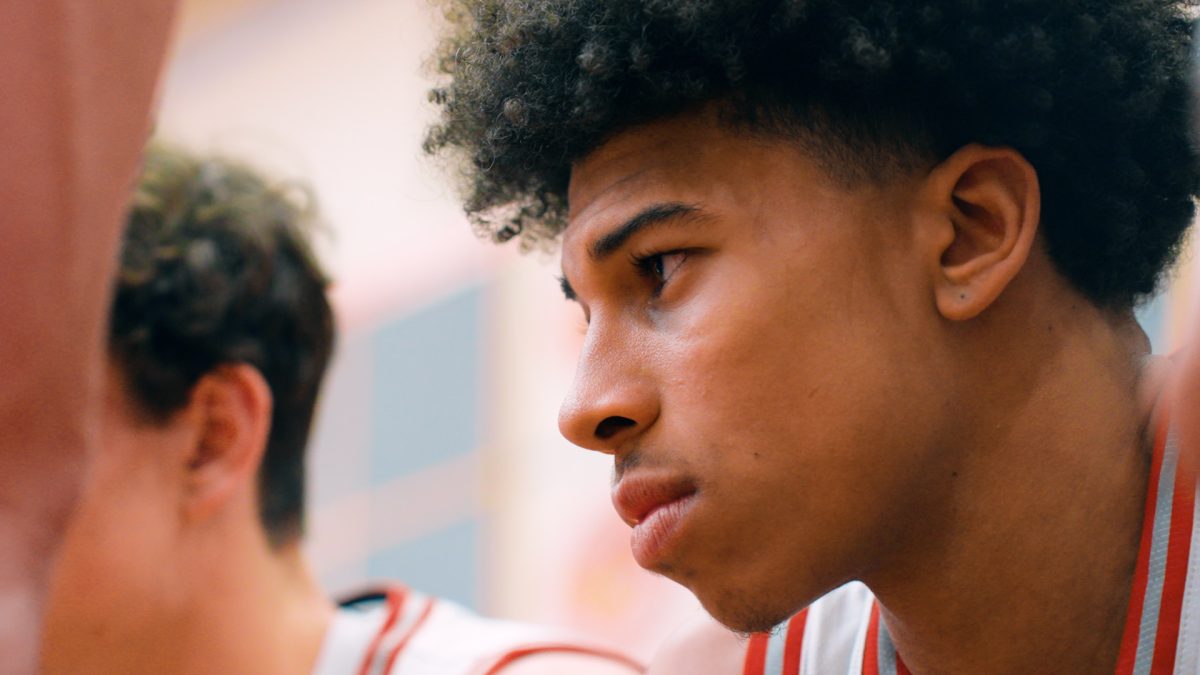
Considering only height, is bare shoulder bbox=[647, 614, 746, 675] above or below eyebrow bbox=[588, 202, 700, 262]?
below

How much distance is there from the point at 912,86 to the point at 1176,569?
60 cm

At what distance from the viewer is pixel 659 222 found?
5.28 ft

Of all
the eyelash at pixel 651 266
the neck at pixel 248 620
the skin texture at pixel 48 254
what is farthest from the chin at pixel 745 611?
the neck at pixel 248 620

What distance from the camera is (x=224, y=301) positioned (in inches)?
104

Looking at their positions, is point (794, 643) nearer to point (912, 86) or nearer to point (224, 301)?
point (912, 86)

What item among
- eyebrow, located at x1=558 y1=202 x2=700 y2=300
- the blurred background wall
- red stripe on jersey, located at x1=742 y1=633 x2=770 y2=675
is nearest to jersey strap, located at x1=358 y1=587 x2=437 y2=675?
red stripe on jersey, located at x1=742 y1=633 x2=770 y2=675

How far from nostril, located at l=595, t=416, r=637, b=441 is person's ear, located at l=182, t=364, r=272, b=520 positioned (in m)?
1.19

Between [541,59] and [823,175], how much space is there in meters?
0.37

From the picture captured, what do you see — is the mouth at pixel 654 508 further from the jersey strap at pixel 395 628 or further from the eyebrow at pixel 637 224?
the jersey strap at pixel 395 628

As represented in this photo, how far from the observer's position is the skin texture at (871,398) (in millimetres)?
1525

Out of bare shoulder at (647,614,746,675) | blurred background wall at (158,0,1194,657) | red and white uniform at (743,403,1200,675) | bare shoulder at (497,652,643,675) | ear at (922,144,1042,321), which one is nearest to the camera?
red and white uniform at (743,403,1200,675)

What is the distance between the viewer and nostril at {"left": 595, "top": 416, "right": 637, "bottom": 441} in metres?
1.59

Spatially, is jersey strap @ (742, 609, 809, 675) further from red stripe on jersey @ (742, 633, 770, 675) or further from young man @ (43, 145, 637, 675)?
young man @ (43, 145, 637, 675)

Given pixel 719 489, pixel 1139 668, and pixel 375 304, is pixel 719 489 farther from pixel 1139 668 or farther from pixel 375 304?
pixel 375 304
